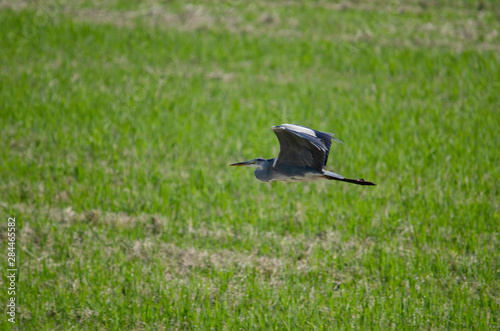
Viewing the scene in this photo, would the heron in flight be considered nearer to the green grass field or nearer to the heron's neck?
the heron's neck

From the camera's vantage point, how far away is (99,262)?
456cm

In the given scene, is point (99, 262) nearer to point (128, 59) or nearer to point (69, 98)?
point (69, 98)

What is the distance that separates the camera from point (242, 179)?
20.2 ft

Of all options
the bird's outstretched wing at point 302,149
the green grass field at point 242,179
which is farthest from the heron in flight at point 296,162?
the green grass field at point 242,179

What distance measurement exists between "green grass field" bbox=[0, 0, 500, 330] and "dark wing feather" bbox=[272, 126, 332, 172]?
1264mm

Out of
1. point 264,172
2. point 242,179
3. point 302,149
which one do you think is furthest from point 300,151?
point 242,179

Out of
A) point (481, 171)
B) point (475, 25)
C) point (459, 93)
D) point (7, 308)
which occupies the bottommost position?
point (7, 308)

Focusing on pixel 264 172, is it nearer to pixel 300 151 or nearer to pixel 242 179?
pixel 300 151

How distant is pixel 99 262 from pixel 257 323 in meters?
1.60

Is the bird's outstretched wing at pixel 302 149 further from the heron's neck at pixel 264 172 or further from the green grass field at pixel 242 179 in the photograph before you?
the green grass field at pixel 242 179

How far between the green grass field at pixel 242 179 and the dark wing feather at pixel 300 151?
126 centimetres

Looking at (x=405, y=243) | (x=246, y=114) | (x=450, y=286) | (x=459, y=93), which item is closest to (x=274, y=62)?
(x=246, y=114)

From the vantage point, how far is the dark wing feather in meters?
3.18

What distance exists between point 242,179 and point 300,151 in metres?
2.90
